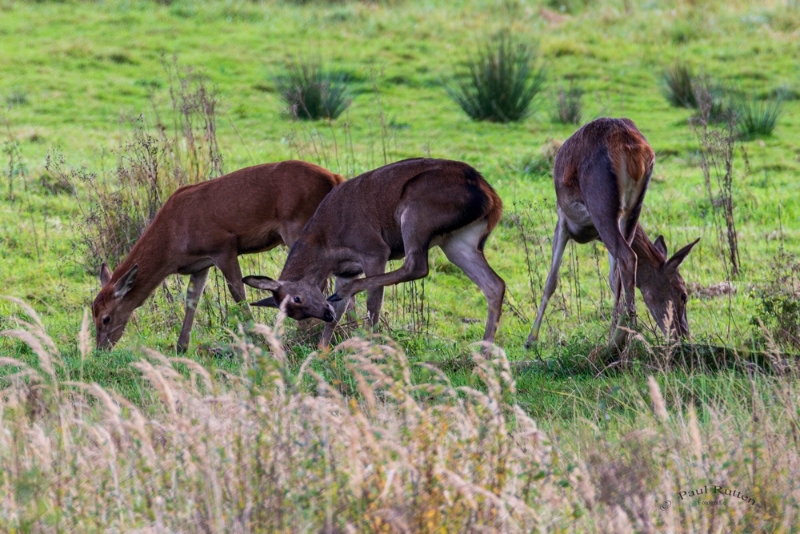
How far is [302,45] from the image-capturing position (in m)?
21.9

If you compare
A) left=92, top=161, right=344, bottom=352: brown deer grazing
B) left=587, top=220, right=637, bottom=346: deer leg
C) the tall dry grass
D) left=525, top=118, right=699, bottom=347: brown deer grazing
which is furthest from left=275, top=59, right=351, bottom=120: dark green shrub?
the tall dry grass

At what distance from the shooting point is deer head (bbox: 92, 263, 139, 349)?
320 inches

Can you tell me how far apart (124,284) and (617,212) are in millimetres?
3786

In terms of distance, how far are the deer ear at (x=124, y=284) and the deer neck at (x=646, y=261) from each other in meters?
3.89

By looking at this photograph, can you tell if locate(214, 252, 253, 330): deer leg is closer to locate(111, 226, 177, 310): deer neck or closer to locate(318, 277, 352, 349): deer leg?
locate(111, 226, 177, 310): deer neck

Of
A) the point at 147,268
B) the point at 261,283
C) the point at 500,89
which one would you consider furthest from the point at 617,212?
the point at 500,89

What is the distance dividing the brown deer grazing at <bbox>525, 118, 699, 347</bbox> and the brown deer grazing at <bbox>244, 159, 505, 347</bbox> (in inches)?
25.8

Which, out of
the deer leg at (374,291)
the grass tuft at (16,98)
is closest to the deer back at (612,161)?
the deer leg at (374,291)

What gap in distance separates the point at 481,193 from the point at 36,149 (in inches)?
341

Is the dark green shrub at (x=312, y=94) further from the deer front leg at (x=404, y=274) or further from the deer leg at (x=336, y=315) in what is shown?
the deer front leg at (x=404, y=274)

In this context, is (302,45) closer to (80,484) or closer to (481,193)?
(481,193)

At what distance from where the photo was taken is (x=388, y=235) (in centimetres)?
778

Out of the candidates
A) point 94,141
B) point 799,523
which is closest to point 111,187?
point 94,141

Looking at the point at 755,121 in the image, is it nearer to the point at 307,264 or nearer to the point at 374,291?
the point at 374,291
